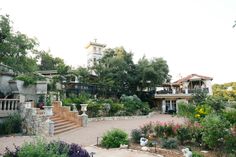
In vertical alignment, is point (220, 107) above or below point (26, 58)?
below

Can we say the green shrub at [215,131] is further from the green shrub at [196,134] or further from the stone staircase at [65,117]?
the stone staircase at [65,117]

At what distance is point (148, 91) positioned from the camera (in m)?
40.6

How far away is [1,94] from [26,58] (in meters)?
3.10

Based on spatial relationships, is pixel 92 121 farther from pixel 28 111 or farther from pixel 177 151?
pixel 177 151

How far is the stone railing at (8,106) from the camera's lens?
15139mm

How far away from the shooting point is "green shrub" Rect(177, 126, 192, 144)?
11.1 meters

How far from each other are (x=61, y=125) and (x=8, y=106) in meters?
3.45

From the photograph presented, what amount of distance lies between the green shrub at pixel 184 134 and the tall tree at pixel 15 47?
12.2 m

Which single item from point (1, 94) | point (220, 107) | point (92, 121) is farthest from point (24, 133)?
point (220, 107)

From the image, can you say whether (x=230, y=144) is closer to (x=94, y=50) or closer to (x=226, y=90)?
(x=226, y=90)

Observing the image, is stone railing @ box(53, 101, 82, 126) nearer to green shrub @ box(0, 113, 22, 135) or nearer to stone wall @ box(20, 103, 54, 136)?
stone wall @ box(20, 103, 54, 136)

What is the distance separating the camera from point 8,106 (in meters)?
15.6

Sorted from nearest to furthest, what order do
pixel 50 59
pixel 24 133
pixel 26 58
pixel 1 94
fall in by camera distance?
pixel 24 133 → pixel 1 94 → pixel 26 58 → pixel 50 59

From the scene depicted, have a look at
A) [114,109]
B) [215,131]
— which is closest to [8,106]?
[114,109]
